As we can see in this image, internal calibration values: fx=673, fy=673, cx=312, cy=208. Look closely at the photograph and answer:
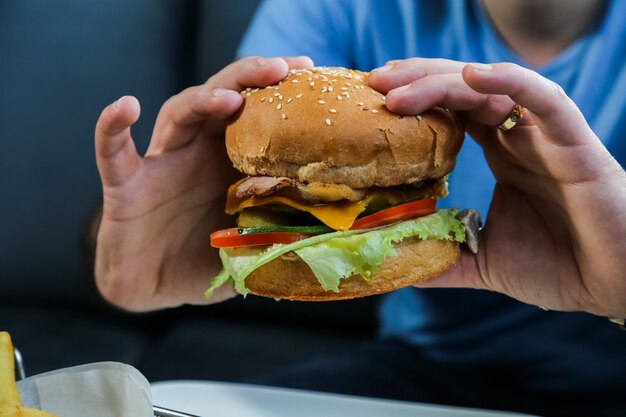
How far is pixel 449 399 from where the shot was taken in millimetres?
2049

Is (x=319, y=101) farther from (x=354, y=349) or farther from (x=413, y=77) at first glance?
(x=354, y=349)

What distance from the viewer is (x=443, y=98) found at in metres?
1.11

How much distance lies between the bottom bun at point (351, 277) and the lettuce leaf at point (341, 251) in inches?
0.7

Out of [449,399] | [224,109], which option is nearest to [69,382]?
[224,109]

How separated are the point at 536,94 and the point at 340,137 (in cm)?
31

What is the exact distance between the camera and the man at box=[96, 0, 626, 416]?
3.70ft

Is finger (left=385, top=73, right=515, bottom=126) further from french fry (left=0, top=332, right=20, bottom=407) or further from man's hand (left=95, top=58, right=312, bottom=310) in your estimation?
french fry (left=0, top=332, right=20, bottom=407)

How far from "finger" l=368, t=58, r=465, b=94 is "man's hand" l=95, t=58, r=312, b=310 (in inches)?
7.2

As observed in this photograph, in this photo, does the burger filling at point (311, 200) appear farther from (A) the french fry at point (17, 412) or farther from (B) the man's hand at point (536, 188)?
(A) the french fry at point (17, 412)

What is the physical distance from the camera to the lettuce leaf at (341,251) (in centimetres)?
110

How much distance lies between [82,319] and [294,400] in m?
A: 1.52

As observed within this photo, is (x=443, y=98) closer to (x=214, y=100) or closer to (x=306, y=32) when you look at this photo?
(x=214, y=100)

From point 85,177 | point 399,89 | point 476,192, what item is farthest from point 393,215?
point 85,177

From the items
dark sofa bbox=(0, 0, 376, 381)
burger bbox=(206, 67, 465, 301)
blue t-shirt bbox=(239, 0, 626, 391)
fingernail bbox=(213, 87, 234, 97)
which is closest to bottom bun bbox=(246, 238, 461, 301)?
burger bbox=(206, 67, 465, 301)
